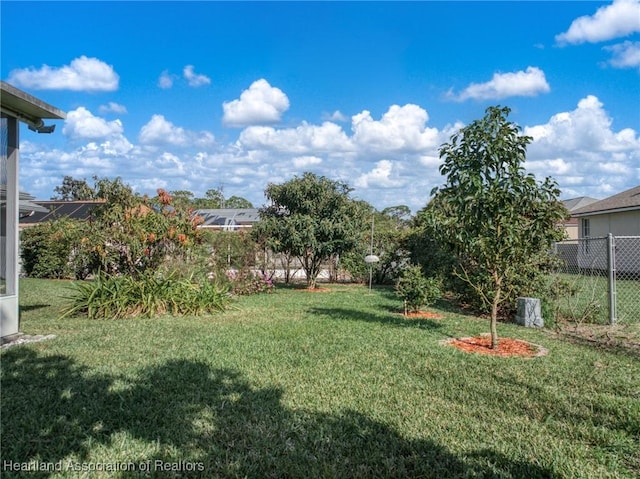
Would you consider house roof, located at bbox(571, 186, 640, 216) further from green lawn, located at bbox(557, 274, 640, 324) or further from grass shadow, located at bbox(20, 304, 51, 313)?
grass shadow, located at bbox(20, 304, 51, 313)

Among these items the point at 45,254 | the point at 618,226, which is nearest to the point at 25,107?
the point at 45,254

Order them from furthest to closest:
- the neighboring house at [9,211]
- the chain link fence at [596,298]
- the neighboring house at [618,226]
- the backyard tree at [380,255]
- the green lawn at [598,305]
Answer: the neighboring house at [618,226] < the backyard tree at [380,255] < the green lawn at [598,305] < the chain link fence at [596,298] < the neighboring house at [9,211]

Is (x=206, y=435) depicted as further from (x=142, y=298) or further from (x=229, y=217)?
(x=229, y=217)

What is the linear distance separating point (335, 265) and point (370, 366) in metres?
11.7

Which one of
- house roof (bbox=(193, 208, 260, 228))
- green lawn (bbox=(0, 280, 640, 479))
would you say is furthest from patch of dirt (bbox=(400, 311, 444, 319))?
house roof (bbox=(193, 208, 260, 228))

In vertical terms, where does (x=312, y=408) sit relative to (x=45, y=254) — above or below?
below

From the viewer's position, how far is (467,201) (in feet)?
19.6

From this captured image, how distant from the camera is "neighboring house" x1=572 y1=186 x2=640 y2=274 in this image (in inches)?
701

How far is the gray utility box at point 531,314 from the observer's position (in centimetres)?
804

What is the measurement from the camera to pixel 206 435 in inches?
129

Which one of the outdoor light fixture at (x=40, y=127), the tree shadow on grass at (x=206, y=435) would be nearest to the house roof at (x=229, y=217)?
the outdoor light fixture at (x=40, y=127)

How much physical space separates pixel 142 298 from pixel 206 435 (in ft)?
19.8

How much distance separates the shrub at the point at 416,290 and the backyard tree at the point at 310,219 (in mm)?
4999

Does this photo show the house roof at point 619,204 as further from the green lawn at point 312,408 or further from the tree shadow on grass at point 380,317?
the green lawn at point 312,408
